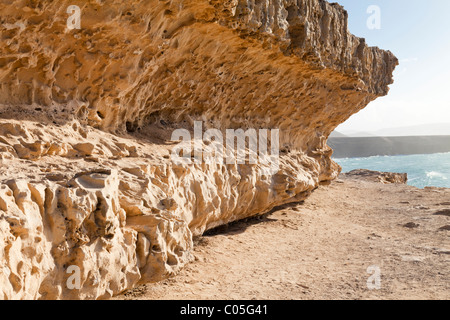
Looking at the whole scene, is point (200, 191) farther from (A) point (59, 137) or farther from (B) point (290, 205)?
(B) point (290, 205)

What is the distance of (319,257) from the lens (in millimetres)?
5168

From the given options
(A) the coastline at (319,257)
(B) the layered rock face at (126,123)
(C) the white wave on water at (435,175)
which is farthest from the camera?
(C) the white wave on water at (435,175)

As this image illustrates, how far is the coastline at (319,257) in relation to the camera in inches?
148

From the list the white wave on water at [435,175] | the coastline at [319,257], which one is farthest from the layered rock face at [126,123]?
the white wave on water at [435,175]

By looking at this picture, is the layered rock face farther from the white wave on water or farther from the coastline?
the white wave on water

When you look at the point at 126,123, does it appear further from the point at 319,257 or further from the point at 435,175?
the point at 435,175

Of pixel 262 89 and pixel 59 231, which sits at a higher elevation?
pixel 262 89

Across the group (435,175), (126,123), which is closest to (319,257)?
(126,123)

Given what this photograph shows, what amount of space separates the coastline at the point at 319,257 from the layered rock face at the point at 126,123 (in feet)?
1.16

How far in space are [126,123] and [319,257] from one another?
3.56 meters

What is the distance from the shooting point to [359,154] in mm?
45094

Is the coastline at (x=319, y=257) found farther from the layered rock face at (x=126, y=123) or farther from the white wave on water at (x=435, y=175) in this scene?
the white wave on water at (x=435, y=175)

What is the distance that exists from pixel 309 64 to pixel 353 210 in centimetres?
401

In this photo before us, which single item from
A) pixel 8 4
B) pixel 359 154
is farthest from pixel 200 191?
pixel 359 154
